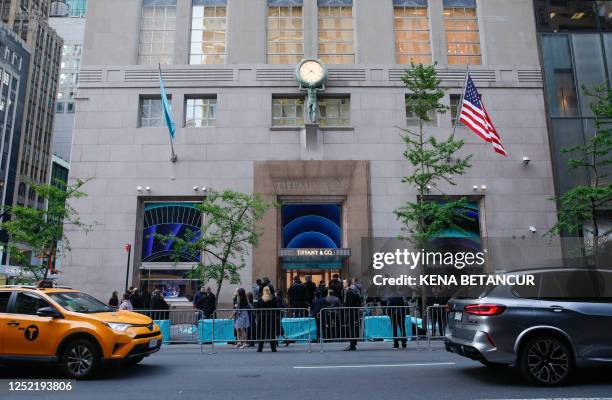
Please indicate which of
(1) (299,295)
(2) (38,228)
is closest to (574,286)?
(1) (299,295)

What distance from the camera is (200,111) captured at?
24844 mm

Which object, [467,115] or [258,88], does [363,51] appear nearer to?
[258,88]

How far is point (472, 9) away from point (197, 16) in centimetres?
1485

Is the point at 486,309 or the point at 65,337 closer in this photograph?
the point at 486,309

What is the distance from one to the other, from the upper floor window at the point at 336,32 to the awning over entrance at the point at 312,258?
1019 centimetres

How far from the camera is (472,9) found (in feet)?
86.6

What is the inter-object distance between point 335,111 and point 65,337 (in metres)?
18.4

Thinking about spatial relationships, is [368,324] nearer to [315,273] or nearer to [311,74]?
[315,273]

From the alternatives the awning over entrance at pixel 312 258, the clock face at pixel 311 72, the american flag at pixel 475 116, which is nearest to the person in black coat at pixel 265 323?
the awning over entrance at pixel 312 258

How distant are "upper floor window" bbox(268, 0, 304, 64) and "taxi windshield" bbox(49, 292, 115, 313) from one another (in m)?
18.0

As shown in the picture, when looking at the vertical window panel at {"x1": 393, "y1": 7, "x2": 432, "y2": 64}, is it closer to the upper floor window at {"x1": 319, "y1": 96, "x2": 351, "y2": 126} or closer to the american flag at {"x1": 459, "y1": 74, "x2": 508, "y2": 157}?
the upper floor window at {"x1": 319, "y1": 96, "x2": 351, "y2": 126}

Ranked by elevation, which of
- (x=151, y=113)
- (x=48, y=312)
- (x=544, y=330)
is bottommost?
(x=544, y=330)

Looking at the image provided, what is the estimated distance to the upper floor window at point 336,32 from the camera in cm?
2561

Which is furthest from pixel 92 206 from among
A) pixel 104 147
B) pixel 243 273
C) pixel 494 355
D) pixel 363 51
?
pixel 494 355
